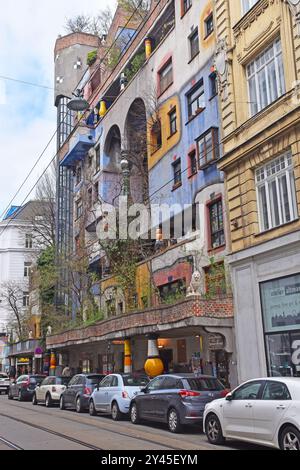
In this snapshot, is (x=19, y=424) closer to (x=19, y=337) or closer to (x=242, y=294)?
(x=242, y=294)

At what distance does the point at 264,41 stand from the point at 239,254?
7.57 metres

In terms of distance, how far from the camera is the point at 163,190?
28.6 meters

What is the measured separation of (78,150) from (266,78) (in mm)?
25409

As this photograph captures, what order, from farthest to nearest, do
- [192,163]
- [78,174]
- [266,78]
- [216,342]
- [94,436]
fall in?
[78,174] < [192,163] < [216,342] < [266,78] < [94,436]

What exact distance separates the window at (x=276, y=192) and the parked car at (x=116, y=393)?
681 centimetres

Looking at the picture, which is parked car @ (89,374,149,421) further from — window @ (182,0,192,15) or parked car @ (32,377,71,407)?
window @ (182,0,192,15)

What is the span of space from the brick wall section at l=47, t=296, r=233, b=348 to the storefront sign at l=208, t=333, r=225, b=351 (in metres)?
1.03

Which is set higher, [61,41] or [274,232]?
[61,41]

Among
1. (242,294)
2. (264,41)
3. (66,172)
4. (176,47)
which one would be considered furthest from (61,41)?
(242,294)

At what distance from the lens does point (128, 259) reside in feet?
99.6

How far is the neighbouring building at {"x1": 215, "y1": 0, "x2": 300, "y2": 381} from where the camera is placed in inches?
679

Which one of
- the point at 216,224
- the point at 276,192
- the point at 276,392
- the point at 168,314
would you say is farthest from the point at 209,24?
the point at 276,392

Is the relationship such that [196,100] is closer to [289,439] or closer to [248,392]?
[248,392]

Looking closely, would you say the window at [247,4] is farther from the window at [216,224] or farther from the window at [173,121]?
the window at [173,121]
